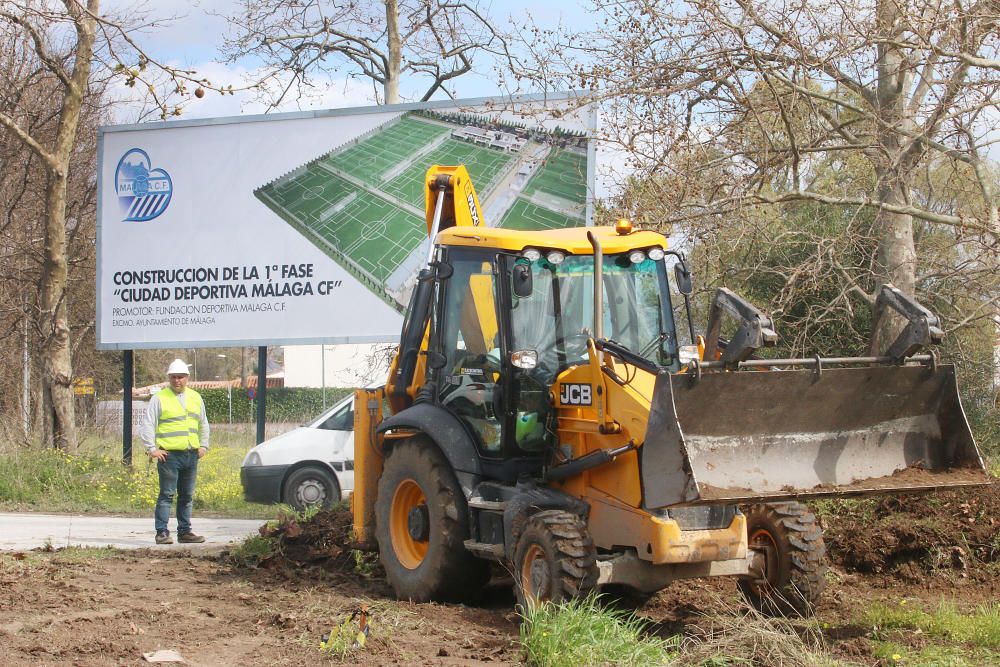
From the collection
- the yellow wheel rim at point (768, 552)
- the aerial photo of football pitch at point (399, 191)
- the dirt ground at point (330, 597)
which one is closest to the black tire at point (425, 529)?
the dirt ground at point (330, 597)

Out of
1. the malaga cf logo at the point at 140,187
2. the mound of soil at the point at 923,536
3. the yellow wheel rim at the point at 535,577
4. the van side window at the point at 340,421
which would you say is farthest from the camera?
the malaga cf logo at the point at 140,187

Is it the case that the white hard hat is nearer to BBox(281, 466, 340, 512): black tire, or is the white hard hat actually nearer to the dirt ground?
the dirt ground

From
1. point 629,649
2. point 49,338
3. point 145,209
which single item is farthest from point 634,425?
point 49,338

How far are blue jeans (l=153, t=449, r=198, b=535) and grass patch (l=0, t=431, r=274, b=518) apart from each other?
3.08 meters

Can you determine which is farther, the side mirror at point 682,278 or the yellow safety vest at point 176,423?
the yellow safety vest at point 176,423

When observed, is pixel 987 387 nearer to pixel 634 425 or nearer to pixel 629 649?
pixel 634 425

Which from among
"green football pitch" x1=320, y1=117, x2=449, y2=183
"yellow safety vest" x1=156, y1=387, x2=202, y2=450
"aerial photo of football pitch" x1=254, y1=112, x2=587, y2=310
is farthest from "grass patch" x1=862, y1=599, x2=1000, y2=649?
"green football pitch" x1=320, y1=117, x2=449, y2=183

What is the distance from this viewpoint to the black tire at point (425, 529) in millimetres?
7980

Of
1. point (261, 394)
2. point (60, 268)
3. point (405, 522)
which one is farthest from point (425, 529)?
point (60, 268)

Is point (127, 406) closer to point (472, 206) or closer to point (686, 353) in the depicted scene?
point (472, 206)

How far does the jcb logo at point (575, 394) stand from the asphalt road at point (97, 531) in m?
5.43

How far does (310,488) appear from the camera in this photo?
568 inches

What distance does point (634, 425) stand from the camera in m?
7.02

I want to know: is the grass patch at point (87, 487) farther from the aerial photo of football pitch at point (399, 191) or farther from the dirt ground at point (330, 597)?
the dirt ground at point (330, 597)
